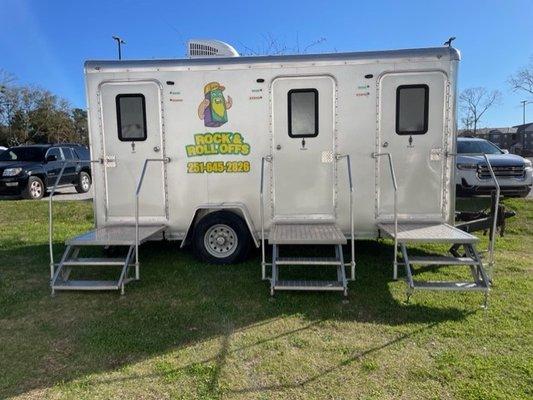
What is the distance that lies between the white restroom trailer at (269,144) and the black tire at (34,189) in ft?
27.4

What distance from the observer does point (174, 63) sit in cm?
568

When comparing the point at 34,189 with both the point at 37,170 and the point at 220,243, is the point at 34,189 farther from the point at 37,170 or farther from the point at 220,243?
the point at 220,243

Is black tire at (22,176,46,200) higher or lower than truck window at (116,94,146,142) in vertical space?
lower

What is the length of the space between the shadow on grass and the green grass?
2 cm

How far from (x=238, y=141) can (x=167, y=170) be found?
1030mm

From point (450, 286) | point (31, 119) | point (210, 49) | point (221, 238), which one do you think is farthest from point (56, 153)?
point (31, 119)

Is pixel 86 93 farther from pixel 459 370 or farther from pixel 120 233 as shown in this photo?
pixel 459 370

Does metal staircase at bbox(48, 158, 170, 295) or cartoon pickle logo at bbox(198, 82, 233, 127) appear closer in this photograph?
metal staircase at bbox(48, 158, 170, 295)

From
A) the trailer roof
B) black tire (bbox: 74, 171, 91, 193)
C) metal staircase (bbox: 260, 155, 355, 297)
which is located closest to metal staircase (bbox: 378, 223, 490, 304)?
metal staircase (bbox: 260, 155, 355, 297)

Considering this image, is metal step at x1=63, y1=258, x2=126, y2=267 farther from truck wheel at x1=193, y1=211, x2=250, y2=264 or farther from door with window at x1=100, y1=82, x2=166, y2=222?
truck wheel at x1=193, y1=211, x2=250, y2=264

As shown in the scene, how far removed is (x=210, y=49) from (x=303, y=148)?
6.22 feet

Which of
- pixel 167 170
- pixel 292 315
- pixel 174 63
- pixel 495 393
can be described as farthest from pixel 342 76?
pixel 495 393

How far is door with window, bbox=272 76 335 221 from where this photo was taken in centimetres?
559

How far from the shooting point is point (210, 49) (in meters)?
5.98
